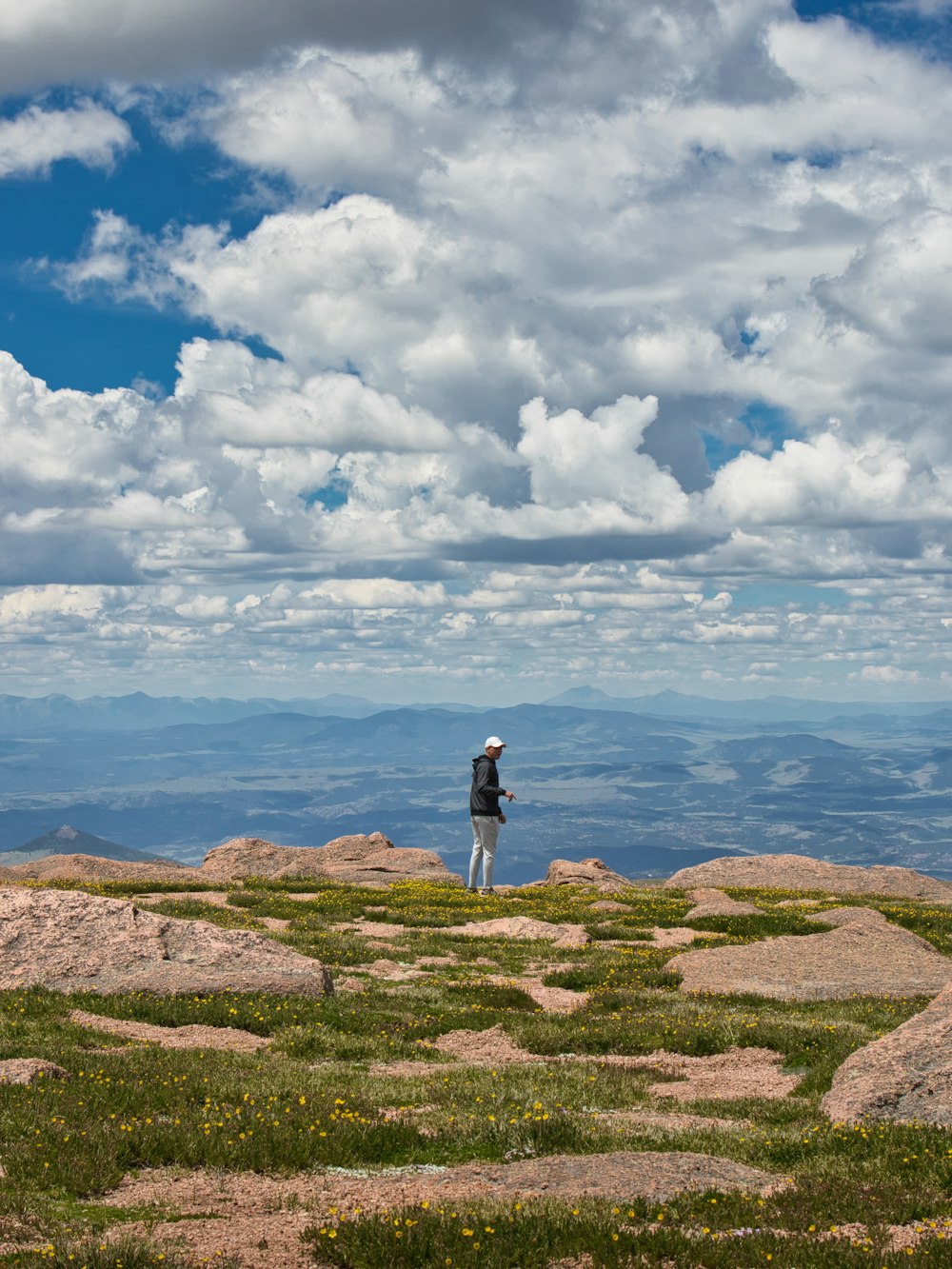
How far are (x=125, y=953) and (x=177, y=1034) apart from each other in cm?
344

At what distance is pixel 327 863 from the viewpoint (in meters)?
52.3

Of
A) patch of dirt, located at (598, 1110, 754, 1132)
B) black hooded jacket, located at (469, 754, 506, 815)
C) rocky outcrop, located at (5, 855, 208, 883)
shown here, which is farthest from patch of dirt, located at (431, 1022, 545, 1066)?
rocky outcrop, located at (5, 855, 208, 883)

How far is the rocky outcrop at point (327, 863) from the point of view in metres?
46.8

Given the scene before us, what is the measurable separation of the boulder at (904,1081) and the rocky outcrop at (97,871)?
31.3m

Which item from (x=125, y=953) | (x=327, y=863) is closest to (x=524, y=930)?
(x=125, y=953)

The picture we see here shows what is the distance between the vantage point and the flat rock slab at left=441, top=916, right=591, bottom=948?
2781 centimetres

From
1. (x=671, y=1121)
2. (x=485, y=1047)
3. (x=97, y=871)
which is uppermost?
(x=671, y=1121)

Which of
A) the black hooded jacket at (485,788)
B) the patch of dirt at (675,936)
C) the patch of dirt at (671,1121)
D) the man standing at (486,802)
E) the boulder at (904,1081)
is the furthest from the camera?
the black hooded jacket at (485,788)

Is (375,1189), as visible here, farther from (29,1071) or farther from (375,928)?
(375,928)

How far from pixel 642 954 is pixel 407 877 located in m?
24.4

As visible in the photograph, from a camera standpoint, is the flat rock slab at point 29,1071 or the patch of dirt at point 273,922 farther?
the patch of dirt at point 273,922

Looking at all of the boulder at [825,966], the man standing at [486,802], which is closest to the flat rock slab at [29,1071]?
the boulder at [825,966]

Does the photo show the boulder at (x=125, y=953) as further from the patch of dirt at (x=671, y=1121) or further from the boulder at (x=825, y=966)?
the boulder at (x=825, y=966)

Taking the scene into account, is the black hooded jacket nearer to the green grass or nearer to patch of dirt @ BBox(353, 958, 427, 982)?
patch of dirt @ BBox(353, 958, 427, 982)
